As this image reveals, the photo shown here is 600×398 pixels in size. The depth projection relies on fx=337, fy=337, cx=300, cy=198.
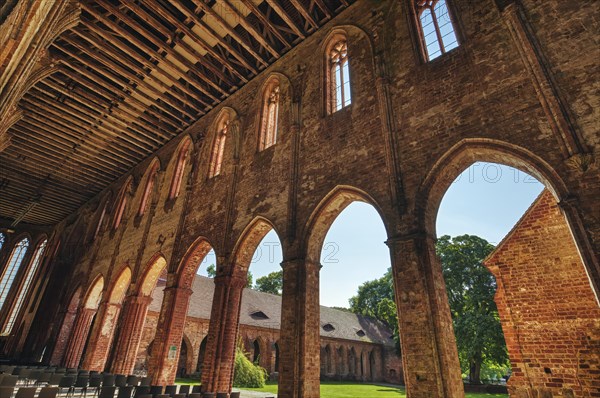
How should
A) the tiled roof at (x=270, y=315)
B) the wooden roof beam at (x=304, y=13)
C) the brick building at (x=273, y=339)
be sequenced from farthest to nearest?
the tiled roof at (x=270, y=315)
the brick building at (x=273, y=339)
the wooden roof beam at (x=304, y=13)

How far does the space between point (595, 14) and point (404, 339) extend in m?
6.23

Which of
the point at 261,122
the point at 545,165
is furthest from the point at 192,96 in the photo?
the point at 545,165

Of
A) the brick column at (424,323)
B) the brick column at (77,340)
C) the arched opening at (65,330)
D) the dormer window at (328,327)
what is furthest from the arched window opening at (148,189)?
the dormer window at (328,327)

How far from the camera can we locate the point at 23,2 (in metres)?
5.84

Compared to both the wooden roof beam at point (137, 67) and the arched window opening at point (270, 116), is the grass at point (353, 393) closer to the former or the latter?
the arched window opening at point (270, 116)

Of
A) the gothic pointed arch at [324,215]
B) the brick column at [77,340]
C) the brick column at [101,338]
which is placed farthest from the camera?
the brick column at [77,340]

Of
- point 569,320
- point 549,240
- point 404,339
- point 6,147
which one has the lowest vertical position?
point 404,339

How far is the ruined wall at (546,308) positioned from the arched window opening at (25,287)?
28247mm

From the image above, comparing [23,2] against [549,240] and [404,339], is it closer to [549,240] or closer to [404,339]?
[404,339]

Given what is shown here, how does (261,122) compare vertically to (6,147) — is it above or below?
below

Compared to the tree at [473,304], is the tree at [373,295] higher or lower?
higher

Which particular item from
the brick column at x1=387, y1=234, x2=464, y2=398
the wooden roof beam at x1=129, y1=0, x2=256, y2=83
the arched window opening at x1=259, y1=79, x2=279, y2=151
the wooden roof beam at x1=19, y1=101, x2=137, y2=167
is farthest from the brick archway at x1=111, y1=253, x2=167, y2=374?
the brick column at x1=387, y1=234, x2=464, y2=398

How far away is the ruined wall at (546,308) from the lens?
655 cm

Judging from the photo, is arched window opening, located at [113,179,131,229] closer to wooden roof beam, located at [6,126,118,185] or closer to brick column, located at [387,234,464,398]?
wooden roof beam, located at [6,126,118,185]
